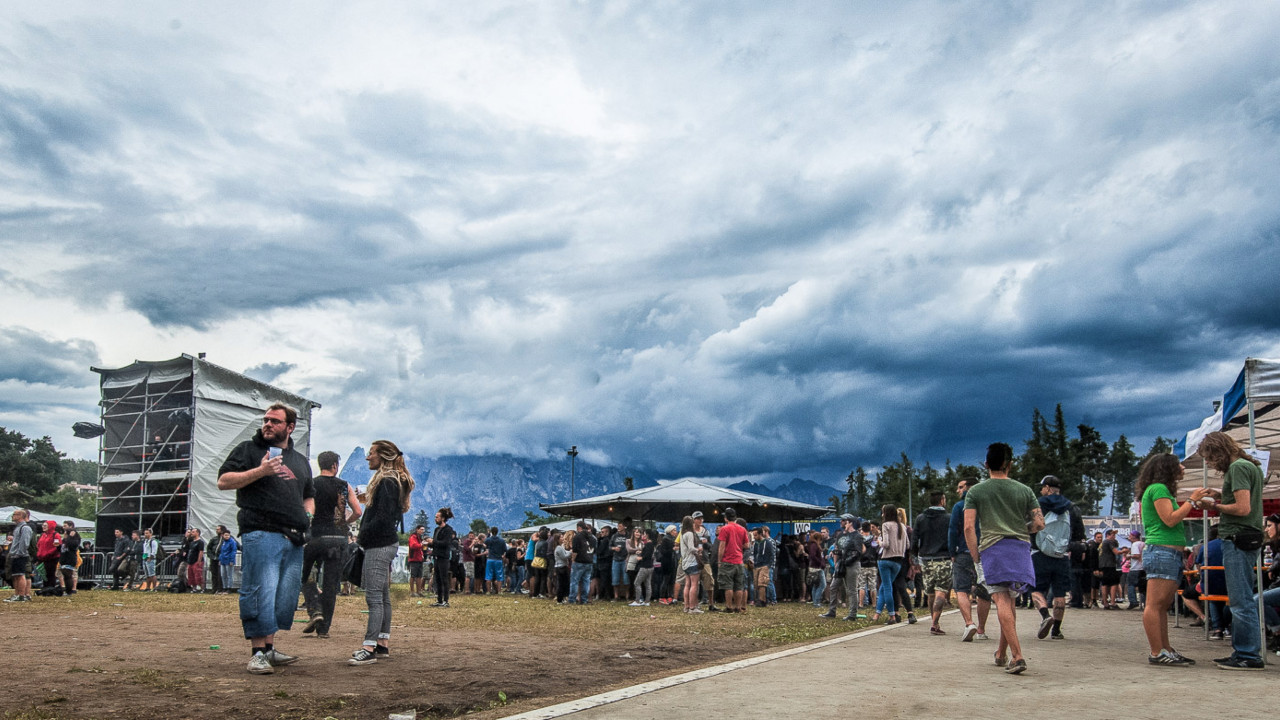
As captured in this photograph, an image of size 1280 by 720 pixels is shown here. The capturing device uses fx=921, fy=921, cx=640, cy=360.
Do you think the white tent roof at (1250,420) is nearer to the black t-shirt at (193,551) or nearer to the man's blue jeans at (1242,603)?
the man's blue jeans at (1242,603)

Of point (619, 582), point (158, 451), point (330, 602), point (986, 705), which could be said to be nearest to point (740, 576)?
point (619, 582)

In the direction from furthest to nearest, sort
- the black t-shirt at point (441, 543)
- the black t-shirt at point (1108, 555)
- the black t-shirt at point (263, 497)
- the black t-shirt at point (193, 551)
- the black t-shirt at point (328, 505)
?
the black t-shirt at point (193, 551) < the black t-shirt at point (1108, 555) < the black t-shirt at point (441, 543) < the black t-shirt at point (328, 505) < the black t-shirt at point (263, 497)

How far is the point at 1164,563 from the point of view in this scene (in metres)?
7.21

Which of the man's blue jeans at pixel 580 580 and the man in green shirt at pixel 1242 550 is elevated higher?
the man in green shirt at pixel 1242 550

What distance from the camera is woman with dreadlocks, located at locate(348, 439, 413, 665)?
24.0 ft

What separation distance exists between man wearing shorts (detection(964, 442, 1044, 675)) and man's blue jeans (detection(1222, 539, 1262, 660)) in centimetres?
145

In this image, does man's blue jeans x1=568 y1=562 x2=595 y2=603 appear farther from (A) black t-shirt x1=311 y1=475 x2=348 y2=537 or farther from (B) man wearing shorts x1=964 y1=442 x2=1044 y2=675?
(B) man wearing shorts x1=964 y1=442 x2=1044 y2=675

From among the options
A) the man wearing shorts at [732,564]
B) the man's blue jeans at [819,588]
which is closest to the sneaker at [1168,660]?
the man wearing shorts at [732,564]

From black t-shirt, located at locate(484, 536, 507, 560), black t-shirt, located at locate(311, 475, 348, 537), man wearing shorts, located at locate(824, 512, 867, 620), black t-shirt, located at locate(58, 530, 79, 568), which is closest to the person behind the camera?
black t-shirt, located at locate(311, 475, 348, 537)

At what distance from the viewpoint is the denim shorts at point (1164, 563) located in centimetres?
718

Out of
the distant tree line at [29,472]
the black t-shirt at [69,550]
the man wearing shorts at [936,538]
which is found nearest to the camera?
the man wearing shorts at [936,538]

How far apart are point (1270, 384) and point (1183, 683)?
362 centimetres

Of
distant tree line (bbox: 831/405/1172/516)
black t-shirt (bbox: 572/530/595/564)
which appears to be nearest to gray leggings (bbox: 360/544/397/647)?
black t-shirt (bbox: 572/530/595/564)

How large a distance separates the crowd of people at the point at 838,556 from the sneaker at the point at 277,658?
0.02 m
